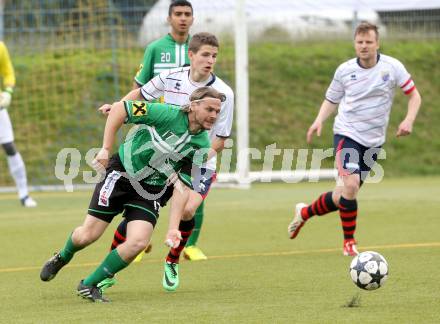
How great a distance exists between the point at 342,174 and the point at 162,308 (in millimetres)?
3420

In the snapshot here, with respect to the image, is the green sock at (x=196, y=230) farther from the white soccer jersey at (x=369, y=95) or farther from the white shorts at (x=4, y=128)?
the white shorts at (x=4, y=128)

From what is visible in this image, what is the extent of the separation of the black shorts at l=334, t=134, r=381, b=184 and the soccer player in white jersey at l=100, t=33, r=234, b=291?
141 centimetres

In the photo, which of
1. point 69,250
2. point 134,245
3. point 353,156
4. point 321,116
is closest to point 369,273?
point 134,245

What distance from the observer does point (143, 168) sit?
711cm

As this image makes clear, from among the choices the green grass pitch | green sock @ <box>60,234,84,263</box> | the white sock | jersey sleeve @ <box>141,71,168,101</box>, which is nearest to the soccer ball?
the green grass pitch

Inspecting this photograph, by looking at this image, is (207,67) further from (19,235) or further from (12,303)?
(19,235)

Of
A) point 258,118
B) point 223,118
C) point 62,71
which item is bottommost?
point 258,118

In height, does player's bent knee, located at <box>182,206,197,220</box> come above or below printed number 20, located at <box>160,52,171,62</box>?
below

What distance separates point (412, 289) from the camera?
6941 millimetres

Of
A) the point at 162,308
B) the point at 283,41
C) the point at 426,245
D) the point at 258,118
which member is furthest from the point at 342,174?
the point at 283,41

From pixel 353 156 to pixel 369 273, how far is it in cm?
291

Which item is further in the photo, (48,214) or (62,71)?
(62,71)

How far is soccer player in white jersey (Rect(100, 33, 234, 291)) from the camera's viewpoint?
309 inches

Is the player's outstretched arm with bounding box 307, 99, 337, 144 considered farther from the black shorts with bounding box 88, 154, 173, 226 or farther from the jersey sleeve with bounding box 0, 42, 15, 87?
the jersey sleeve with bounding box 0, 42, 15, 87
